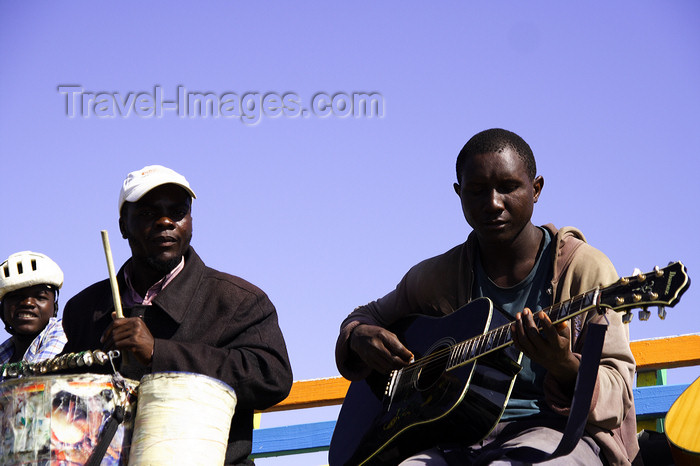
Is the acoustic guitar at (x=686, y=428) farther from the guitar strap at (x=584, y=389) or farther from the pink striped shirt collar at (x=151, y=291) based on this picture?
the pink striped shirt collar at (x=151, y=291)

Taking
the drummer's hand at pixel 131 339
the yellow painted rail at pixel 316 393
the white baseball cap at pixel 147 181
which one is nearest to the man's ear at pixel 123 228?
the white baseball cap at pixel 147 181

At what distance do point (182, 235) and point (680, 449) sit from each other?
221 centimetres

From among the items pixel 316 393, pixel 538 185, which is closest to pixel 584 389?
pixel 538 185

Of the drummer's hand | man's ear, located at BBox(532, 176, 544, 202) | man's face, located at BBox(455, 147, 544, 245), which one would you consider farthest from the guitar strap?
the drummer's hand

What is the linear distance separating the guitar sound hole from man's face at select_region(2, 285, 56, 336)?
2935mm

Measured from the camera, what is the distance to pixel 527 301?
12.6ft

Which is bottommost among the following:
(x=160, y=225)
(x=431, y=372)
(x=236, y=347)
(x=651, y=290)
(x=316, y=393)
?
(x=316, y=393)

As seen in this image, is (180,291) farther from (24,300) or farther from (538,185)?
(24,300)

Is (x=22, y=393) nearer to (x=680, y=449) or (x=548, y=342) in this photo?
(x=548, y=342)

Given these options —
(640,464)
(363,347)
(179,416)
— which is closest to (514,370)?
(640,464)

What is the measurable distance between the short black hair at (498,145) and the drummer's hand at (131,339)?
5.00 feet

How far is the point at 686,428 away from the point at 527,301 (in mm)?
772

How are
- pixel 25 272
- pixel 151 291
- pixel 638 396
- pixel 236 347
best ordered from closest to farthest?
1. pixel 236 347
2. pixel 151 291
3. pixel 638 396
4. pixel 25 272

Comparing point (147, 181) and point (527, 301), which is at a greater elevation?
point (147, 181)
